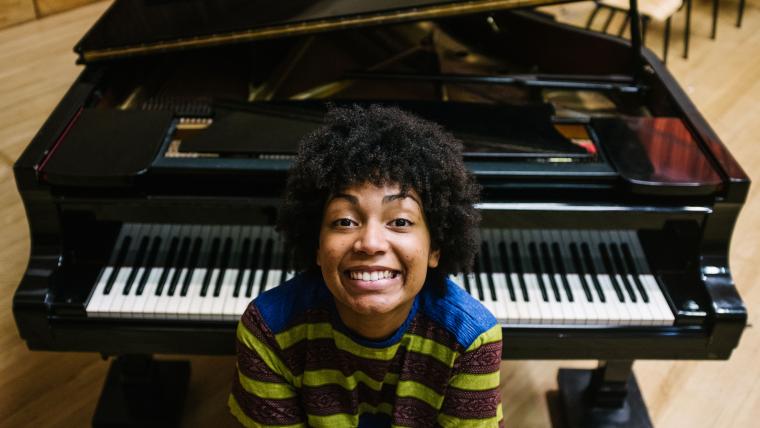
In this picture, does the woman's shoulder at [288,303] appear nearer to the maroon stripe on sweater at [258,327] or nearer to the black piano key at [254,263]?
the maroon stripe on sweater at [258,327]

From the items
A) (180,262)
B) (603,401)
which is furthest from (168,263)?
(603,401)

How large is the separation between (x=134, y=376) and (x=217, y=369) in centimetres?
39

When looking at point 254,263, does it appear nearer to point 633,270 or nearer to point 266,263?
point 266,263

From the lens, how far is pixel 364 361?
145 cm

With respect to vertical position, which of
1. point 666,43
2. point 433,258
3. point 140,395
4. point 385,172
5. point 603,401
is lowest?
point 603,401

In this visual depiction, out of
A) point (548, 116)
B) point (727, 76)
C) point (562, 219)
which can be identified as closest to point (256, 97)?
point (548, 116)

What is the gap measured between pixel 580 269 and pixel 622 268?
0.37ft

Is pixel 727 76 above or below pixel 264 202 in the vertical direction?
below

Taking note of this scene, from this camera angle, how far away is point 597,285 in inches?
75.1

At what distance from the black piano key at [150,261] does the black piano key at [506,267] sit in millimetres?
924

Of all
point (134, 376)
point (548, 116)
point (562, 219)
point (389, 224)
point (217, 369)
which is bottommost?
point (217, 369)

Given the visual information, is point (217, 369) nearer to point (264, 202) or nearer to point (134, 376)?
point (134, 376)

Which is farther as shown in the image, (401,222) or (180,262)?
(180,262)

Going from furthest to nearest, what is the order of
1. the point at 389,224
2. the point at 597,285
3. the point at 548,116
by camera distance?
the point at 548,116, the point at 597,285, the point at 389,224
